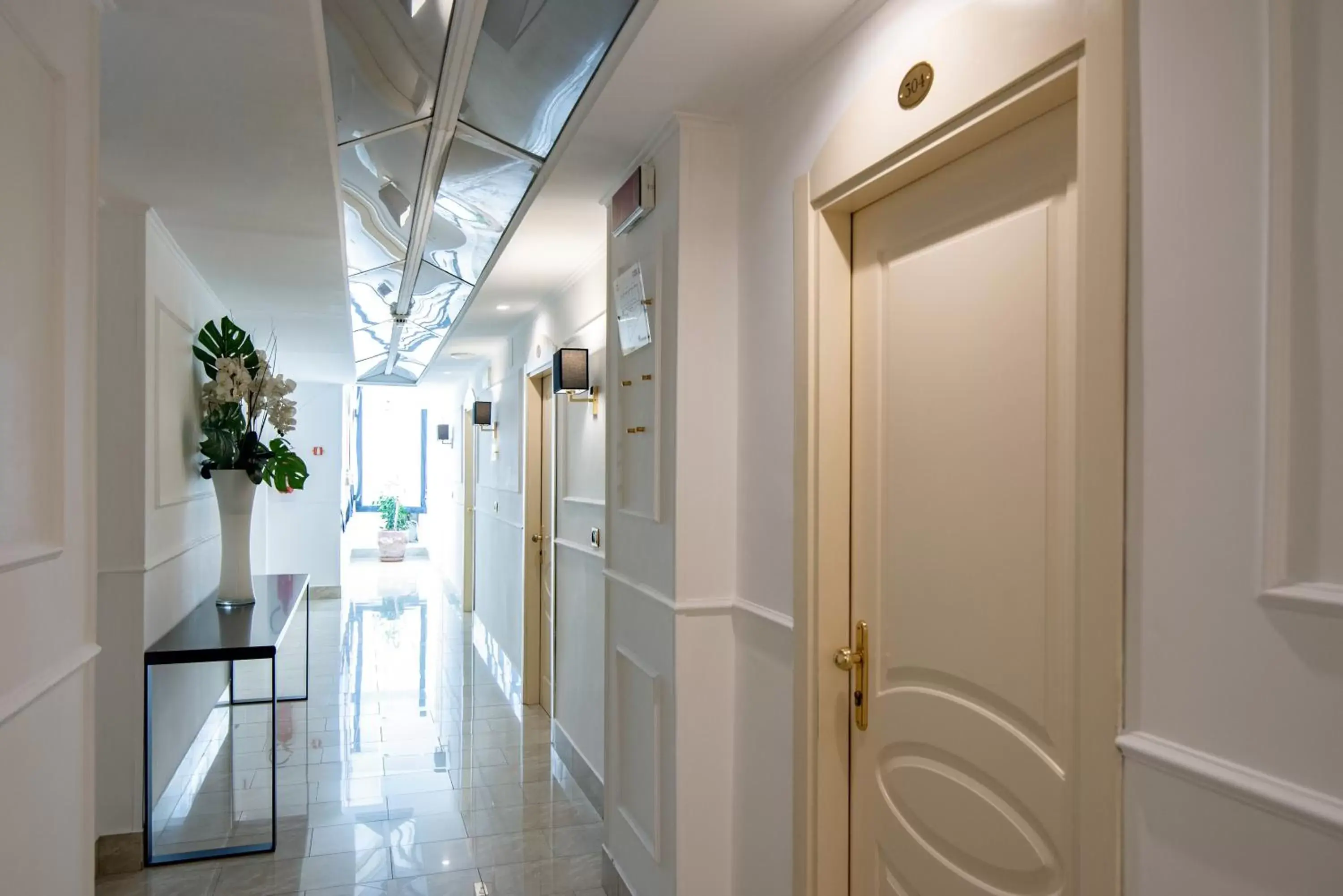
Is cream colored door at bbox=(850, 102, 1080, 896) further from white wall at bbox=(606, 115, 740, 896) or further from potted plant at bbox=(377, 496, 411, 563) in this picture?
potted plant at bbox=(377, 496, 411, 563)

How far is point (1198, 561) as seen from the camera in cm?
109

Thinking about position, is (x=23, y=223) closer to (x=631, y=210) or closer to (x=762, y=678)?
(x=631, y=210)

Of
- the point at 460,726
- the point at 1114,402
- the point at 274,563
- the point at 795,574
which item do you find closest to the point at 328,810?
the point at 460,726

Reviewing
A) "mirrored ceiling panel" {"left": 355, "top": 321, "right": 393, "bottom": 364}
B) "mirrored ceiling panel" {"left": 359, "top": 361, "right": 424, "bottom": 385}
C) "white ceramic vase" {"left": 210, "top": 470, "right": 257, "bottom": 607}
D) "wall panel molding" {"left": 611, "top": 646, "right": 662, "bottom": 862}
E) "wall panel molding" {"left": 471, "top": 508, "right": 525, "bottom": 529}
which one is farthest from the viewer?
"mirrored ceiling panel" {"left": 359, "top": 361, "right": 424, "bottom": 385}

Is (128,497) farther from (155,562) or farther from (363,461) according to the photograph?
(363,461)

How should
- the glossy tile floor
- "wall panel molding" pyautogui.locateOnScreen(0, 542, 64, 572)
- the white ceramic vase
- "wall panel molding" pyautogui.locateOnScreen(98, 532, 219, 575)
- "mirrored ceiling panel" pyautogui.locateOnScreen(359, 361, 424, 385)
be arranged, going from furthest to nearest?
"mirrored ceiling panel" pyautogui.locateOnScreen(359, 361, 424, 385) < the white ceramic vase < "wall panel molding" pyautogui.locateOnScreen(98, 532, 219, 575) < the glossy tile floor < "wall panel molding" pyautogui.locateOnScreen(0, 542, 64, 572)

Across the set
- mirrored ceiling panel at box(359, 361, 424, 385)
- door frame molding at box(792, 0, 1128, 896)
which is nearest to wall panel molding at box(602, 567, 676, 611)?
door frame molding at box(792, 0, 1128, 896)

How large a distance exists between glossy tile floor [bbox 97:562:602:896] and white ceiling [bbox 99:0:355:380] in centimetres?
243

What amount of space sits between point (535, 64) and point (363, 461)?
1477 cm

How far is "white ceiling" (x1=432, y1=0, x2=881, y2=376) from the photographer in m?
1.92

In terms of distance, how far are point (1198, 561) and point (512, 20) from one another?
200 centimetres

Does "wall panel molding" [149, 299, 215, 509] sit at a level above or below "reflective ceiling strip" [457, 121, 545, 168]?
below

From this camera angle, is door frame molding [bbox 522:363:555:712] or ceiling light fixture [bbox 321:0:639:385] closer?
ceiling light fixture [bbox 321:0:639:385]

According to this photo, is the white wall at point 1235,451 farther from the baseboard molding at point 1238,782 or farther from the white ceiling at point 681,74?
the white ceiling at point 681,74
